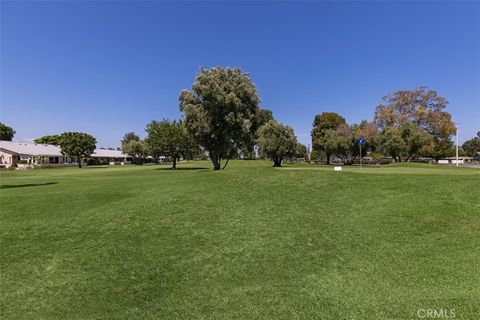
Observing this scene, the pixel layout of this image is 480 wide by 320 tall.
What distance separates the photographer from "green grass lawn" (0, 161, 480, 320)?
187 inches

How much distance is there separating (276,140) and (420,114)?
91.7 ft

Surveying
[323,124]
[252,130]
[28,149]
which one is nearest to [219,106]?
[252,130]

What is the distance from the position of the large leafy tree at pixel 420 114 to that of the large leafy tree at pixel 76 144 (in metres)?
68.9

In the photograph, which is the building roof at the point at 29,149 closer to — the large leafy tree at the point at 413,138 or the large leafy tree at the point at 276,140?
the large leafy tree at the point at 276,140

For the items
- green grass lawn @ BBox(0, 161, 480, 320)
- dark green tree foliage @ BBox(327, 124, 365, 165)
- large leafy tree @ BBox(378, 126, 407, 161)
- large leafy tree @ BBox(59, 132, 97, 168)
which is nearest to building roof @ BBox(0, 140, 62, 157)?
large leafy tree @ BBox(59, 132, 97, 168)

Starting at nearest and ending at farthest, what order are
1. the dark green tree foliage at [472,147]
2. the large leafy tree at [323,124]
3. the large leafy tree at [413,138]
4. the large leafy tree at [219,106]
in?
1. the large leafy tree at [219,106]
2. the large leafy tree at [413,138]
3. the large leafy tree at [323,124]
4. the dark green tree foliage at [472,147]

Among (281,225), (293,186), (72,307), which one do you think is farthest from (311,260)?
(293,186)

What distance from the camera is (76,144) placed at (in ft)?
241

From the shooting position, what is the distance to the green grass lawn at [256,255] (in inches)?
187

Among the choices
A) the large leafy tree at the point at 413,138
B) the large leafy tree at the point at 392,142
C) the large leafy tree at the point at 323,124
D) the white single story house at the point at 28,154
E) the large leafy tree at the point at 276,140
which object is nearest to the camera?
the large leafy tree at the point at 413,138

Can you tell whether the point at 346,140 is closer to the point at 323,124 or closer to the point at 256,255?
the point at 323,124

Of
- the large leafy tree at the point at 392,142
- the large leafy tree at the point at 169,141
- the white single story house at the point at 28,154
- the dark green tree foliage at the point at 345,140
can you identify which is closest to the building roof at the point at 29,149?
the white single story house at the point at 28,154

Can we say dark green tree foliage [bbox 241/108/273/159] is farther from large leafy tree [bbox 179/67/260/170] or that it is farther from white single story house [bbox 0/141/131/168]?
white single story house [bbox 0/141/131/168]

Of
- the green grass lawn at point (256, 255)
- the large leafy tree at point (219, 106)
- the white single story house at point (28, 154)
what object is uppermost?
the large leafy tree at point (219, 106)
